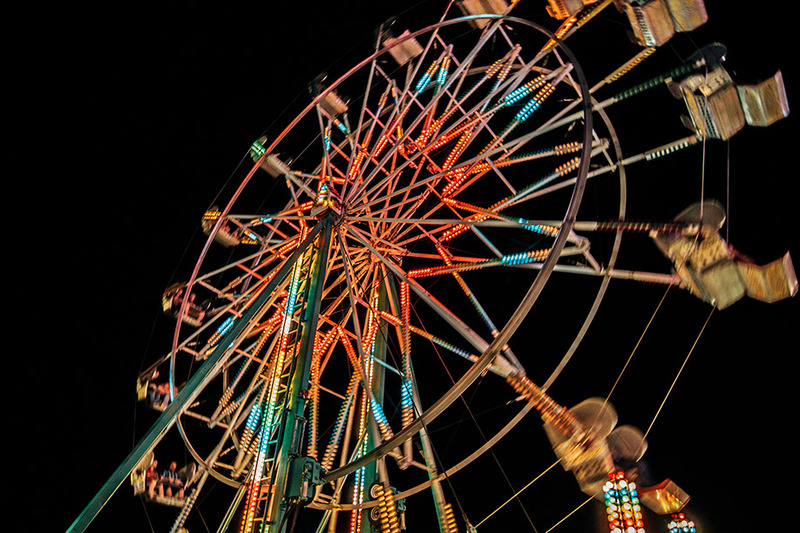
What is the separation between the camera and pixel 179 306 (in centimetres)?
1053

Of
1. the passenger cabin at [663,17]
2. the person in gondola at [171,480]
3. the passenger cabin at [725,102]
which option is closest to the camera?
the passenger cabin at [725,102]

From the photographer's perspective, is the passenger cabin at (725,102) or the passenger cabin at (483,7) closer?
the passenger cabin at (725,102)

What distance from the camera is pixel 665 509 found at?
26.5 ft

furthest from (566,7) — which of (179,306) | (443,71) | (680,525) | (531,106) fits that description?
(680,525)

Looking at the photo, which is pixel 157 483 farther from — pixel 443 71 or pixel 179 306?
pixel 443 71

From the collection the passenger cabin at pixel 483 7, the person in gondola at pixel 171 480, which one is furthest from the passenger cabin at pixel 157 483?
the passenger cabin at pixel 483 7

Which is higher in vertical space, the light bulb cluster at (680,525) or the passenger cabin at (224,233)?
the passenger cabin at (224,233)

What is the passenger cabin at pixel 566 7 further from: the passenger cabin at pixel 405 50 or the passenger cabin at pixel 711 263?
the passenger cabin at pixel 711 263

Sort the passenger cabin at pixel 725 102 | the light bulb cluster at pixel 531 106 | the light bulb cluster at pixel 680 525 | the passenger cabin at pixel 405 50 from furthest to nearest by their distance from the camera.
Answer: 1. the light bulb cluster at pixel 680 525
2. the passenger cabin at pixel 405 50
3. the light bulb cluster at pixel 531 106
4. the passenger cabin at pixel 725 102

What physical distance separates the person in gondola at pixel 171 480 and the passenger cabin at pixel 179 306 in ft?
8.14

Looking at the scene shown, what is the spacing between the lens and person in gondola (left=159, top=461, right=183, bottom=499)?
30.7 feet

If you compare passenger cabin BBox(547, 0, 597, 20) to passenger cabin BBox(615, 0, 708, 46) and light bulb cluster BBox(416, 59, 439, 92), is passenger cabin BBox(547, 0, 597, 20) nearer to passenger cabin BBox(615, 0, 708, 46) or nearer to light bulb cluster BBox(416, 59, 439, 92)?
passenger cabin BBox(615, 0, 708, 46)

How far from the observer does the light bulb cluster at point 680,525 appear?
10.1 meters

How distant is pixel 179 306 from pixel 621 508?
8.94 m
